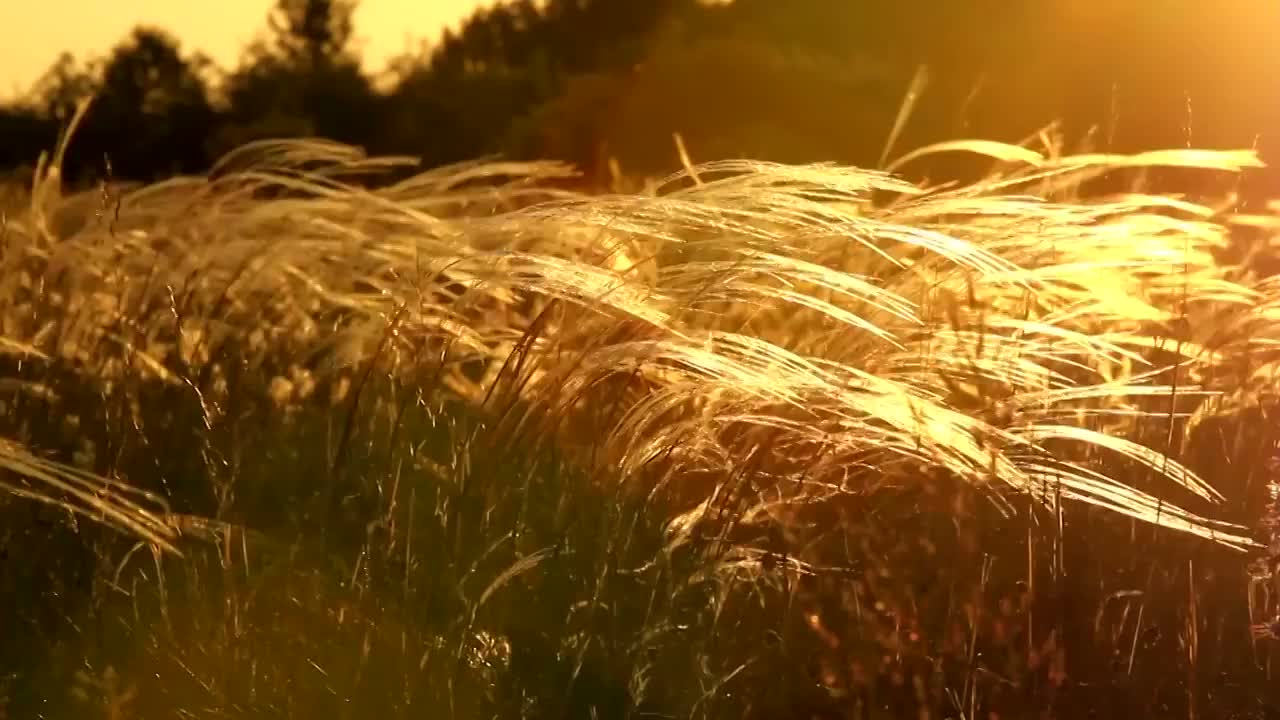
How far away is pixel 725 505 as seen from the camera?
217 centimetres

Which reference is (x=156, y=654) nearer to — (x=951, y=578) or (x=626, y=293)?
(x=626, y=293)

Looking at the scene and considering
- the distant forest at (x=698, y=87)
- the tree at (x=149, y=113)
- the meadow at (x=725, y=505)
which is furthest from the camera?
the tree at (x=149, y=113)

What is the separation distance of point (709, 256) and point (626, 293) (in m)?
0.44

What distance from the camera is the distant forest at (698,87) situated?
945 cm

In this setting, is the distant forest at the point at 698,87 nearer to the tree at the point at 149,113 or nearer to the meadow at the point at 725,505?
the tree at the point at 149,113

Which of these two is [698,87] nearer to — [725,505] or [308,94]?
[308,94]

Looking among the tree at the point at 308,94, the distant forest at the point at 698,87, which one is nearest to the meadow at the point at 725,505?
the distant forest at the point at 698,87

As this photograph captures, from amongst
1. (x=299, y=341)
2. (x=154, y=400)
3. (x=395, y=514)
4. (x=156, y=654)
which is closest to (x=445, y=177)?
(x=299, y=341)

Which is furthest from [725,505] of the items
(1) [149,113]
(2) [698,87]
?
(1) [149,113]

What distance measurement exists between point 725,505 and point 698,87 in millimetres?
10701

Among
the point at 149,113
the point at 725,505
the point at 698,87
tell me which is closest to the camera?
the point at 725,505

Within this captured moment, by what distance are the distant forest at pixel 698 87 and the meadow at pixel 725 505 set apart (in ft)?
19.3

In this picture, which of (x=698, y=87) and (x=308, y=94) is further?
(x=308, y=94)

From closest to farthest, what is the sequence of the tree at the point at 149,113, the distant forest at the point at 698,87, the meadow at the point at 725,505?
the meadow at the point at 725,505
the distant forest at the point at 698,87
the tree at the point at 149,113
